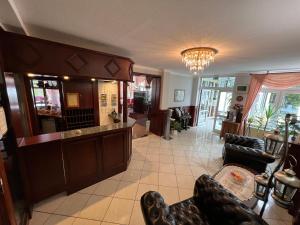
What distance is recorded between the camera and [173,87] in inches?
231

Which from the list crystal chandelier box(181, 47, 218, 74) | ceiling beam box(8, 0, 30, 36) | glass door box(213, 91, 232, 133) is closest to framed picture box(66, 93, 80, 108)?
ceiling beam box(8, 0, 30, 36)

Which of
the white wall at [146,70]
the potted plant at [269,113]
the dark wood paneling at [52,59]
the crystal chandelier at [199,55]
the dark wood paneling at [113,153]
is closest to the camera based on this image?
the dark wood paneling at [52,59]

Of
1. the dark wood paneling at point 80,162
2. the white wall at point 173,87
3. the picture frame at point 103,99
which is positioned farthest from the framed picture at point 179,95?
the dark wood paneling at point 80,162

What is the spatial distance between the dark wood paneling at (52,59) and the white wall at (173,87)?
115 inches

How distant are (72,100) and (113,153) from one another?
2274 millimetres

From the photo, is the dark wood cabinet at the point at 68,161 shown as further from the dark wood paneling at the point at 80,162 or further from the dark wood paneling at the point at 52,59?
the dark wood paneling at the point at 52,59

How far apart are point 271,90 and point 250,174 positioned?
3.61 m

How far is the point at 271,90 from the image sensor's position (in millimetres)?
4480

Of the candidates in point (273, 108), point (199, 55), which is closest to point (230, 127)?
point (273, 108)

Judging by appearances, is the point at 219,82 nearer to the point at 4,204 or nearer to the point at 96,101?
the point at 96,101

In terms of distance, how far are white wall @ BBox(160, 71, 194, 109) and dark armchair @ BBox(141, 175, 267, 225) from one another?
393 cm

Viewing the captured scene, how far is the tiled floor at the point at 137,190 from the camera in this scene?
75.0 inches

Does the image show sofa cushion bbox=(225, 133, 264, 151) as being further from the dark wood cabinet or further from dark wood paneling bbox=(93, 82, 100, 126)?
dark wood paneling bbox=(93, 82, 100, 126)

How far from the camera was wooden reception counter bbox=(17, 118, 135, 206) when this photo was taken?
6.23 ft
